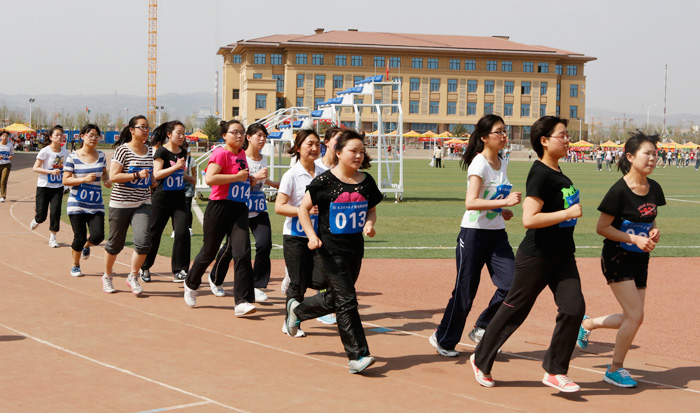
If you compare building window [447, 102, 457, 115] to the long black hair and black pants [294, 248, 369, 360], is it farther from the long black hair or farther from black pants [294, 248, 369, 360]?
black pants [294, 248, 369, 360]

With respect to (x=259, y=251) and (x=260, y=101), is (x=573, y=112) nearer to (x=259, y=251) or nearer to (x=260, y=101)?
(x=260, y=101)

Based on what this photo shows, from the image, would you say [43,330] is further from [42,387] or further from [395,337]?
[395,337]

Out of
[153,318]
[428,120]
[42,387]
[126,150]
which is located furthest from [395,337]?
[428,120]

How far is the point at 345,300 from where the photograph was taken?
644cm

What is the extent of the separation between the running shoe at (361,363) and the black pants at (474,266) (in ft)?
3.00

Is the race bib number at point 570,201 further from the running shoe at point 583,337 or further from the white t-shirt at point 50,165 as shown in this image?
the white t-shirt at point 50,165

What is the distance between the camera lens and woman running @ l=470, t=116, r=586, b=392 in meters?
5.73

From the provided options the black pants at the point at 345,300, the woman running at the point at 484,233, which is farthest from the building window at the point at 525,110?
the black pants at the point at 345,300

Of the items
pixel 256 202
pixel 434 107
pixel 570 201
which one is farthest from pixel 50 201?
pixel 434 107

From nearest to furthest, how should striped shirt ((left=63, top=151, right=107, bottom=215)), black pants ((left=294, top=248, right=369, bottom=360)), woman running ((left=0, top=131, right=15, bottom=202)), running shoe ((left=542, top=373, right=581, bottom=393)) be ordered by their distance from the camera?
running shoe ((left=542, top=373, right=581, bottom=393)) < black pants ((left=294, top=248, right=369, bottom=360)) < striped shirt ((left=63, top=151, right=107, bottom=215)) < woman running ((left=0, top=131, right=15, bottom=202))

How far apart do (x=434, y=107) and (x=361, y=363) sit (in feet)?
363

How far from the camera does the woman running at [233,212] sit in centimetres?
834

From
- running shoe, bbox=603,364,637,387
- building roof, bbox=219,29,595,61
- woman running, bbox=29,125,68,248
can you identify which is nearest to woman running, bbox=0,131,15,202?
woman running, bbox=29,125,68,248

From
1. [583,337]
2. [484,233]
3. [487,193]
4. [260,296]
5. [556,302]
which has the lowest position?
[260,296]
